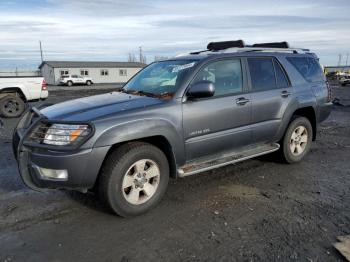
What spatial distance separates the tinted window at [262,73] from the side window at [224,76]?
0.83 ft

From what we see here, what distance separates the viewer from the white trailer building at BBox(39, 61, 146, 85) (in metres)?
57.4

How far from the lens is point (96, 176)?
3.75 meters

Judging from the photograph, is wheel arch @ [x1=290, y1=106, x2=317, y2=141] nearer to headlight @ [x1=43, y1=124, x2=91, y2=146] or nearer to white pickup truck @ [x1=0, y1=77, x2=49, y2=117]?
headlight @ [x1=43, y1=124, x2=91, y2=146]

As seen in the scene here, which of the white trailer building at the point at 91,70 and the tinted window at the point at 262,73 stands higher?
the white trailer building at the point at 91,70

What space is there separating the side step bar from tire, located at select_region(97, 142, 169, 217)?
0.29 metres

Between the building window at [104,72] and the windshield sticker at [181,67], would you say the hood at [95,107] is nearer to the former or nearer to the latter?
the windshield sticker at [181,67]

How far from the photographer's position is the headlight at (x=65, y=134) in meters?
3.65

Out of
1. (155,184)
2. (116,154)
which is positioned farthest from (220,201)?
(116,154)

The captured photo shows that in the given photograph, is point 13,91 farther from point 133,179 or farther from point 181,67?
point 133,179

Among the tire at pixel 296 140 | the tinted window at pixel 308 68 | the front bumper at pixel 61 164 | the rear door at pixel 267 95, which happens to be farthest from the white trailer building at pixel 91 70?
the front bumper at pixel 61 164

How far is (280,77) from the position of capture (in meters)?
5.56

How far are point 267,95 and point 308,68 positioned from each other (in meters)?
1.38

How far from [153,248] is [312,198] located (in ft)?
7.42

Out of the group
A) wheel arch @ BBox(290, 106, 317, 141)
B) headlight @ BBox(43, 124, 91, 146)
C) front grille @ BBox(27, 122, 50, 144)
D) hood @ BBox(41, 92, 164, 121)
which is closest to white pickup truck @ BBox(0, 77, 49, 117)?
hood @ BBox(41, 92, 164, 121)
